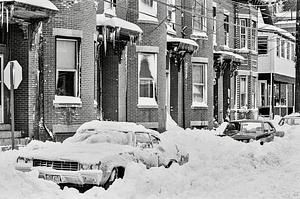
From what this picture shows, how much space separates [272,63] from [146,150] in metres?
33.0

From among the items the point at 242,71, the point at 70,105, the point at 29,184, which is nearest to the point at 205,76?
the point at 242,71

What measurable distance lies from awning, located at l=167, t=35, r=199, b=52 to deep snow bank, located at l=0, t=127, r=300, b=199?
12963mm

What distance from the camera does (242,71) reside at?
39344 millimetres

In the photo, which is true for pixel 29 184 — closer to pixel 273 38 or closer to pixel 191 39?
pixel 191 39

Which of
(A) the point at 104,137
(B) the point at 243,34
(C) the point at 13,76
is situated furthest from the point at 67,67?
(B) the point at 243,34

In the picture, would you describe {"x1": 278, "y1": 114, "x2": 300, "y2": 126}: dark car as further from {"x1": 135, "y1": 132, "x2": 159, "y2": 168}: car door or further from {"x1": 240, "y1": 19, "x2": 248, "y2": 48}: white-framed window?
{"x1": 135, "y1": 132, "x2": 159, "y2": 168}: car door

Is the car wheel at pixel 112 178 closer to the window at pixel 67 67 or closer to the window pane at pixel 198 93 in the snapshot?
the window at pixel 67 67

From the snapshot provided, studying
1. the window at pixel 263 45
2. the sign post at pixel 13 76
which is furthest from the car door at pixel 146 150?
the window at pixel 263 45

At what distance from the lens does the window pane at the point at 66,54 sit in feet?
65.9

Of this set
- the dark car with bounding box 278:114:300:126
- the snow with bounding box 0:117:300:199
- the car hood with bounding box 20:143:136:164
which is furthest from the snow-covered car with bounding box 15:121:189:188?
the dark car with bounding box 278:114:300:126

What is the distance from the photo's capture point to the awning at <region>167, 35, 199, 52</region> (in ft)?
90.7

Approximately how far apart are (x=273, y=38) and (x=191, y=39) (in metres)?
16.6

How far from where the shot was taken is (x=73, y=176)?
11.2 meters

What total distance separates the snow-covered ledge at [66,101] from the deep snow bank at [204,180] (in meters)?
4.51
